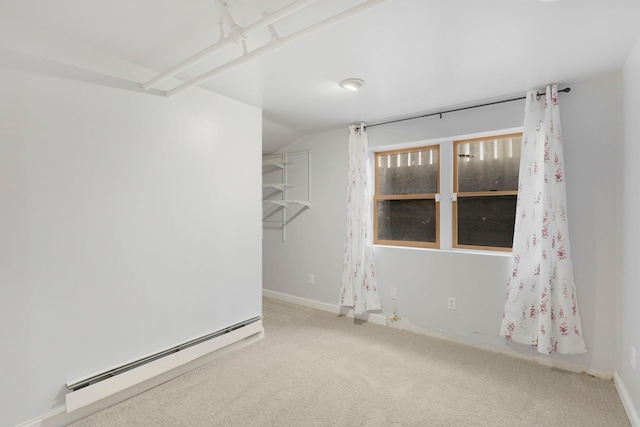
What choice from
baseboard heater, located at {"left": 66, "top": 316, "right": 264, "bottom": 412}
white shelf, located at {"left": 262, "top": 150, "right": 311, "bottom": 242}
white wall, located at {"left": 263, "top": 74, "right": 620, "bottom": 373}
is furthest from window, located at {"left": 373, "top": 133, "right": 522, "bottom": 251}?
baseboard heater, located at {"left": 66, "top": 316, "right": 264, "bottom": 412}

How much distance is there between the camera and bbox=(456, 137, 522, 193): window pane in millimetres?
2994

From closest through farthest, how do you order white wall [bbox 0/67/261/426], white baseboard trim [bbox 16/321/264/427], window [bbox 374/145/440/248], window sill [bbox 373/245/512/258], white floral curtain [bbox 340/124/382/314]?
white wall [bbox 0/67/261/426] → white baseboard trim [bbox 16/321/264/427] → window sill [bbox 373/245/512/258] → window [bbox 374/145/440/248] → white floral curtain [bbox 340/124/382/314]

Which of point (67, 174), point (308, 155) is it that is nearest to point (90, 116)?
point (67, 174)

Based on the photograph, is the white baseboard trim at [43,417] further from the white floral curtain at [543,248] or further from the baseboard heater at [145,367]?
the white floral curtain at [543,248]

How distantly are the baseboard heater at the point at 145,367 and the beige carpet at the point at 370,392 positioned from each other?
0.39ft

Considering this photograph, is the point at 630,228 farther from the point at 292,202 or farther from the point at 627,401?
the point at 292,202

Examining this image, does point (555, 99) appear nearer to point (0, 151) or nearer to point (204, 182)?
point (204, 182)

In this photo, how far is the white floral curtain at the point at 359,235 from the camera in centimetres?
358

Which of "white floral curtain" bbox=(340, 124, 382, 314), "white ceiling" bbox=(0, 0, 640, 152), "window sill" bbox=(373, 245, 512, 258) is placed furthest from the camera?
"white floral curtain" bbox=(340, 124, 382, 314)

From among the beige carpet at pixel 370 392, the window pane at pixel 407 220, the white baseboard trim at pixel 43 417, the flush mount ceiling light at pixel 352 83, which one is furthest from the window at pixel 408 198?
the white baseboard trim at pixel 43 417

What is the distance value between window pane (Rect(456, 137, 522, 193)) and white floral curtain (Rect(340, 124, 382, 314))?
1.00m

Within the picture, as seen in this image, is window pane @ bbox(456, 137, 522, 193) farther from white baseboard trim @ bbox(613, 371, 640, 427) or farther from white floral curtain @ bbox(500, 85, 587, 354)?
white baseboard trim @ bbox(613, 371, 640, 427)

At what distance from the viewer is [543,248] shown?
2.48 meters

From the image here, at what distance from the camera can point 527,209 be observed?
2.62m
